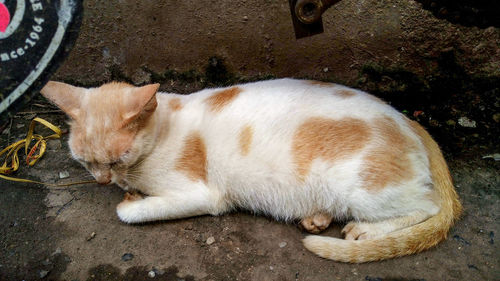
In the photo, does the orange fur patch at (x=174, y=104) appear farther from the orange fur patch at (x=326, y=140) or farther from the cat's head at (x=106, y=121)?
the orange fur patch at (x=326, y=140)

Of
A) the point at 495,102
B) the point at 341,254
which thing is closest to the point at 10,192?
the point at 341,254

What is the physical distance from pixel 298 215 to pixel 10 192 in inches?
72.8

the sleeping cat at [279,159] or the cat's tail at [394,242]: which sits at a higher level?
the sleeping cat at [279,159]

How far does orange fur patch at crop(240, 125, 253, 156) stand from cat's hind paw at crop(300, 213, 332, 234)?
1.71ft

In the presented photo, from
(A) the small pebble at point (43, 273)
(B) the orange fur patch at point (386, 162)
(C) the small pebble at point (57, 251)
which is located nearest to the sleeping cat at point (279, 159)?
(B) the orange fur patch at point (386, 162)

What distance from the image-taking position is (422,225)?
6.91ft

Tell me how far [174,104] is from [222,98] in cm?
29

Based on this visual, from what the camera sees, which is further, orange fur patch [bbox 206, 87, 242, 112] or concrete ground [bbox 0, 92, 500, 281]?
orange fur patch [bbox 206, 87, 242, 112]

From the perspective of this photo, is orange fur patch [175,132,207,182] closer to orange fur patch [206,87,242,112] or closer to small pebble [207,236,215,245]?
orange fur patch [206,87,242,112]

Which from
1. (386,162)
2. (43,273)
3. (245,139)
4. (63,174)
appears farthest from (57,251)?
(386,162)

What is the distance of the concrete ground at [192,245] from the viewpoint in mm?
2121

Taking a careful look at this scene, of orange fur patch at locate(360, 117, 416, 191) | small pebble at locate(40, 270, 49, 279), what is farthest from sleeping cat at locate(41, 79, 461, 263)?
small pebble at locate(40, 270, 49, 279)

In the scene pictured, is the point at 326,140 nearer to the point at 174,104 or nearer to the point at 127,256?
the point at 174,104

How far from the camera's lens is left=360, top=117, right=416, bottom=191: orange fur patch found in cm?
208
